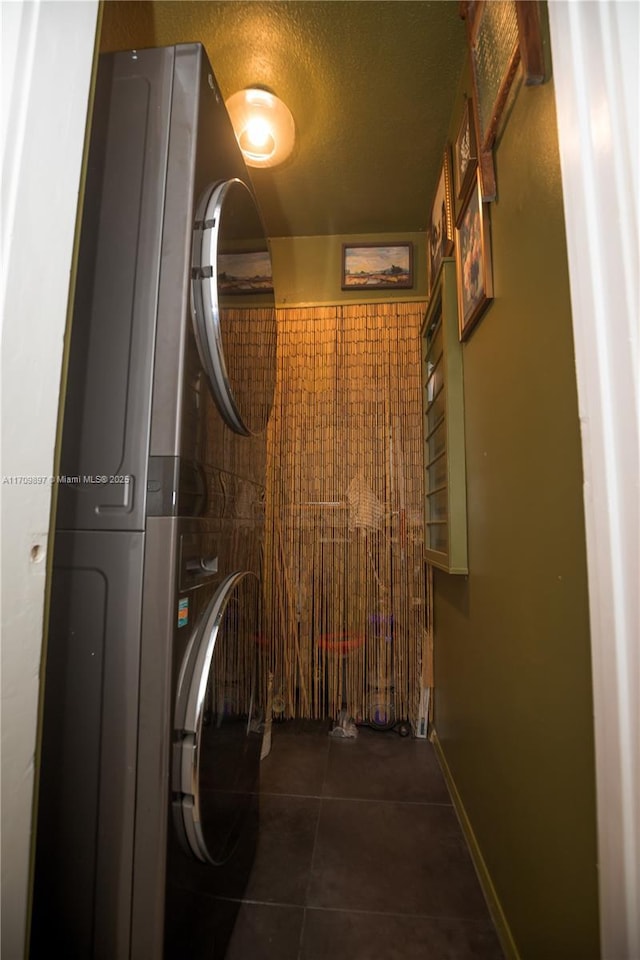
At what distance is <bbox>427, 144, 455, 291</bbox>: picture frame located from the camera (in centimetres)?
169

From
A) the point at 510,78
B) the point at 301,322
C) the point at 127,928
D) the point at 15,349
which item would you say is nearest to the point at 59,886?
the point at 127,928

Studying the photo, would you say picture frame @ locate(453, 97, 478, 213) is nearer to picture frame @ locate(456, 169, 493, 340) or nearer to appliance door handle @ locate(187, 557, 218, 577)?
picture frame @ locate(456, 169, 493, 340)

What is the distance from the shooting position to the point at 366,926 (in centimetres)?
110

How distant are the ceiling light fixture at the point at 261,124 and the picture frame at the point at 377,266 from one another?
666mm

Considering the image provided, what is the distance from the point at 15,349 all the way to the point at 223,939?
1286 mm

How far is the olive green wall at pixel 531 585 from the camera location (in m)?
0.75

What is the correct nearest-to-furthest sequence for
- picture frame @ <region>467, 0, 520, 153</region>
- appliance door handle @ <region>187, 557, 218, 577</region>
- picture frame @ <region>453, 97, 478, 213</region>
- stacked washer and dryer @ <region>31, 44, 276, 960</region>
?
stacked washer and dryer @ <region>31, 44, 276, 960</region>, appliance door handle @ <region>187, 557, 218, 577</region>, picture frame @ <region>467, 0, 520, 153</region>, picture frame @ <region>453, 97, 478, 213</region>

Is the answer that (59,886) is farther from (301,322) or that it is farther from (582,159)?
(301,322)

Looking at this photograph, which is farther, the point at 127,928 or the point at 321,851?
the point at 321,851

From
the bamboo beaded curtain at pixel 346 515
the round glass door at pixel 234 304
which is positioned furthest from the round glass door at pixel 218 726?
the bamboo beaded curtain at pixel 346 515

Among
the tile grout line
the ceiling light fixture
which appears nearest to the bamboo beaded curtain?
the tile grout line

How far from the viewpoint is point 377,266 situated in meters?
2.44

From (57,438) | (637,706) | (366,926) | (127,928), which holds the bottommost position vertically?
(366,926)

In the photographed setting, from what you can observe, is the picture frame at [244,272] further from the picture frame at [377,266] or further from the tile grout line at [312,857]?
the tile grout line at [312,857]
